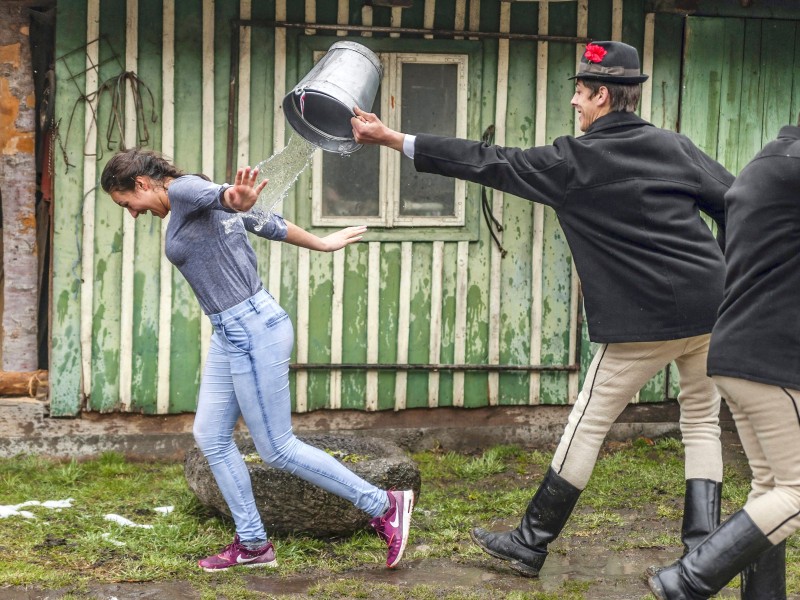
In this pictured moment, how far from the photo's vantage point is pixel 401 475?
580 cm

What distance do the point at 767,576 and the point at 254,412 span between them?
90.7 inches

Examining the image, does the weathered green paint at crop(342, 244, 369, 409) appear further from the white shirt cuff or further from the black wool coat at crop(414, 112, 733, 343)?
the black wool coat at crop(414, 112, 733, 343)

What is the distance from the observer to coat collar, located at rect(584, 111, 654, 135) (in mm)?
Result: 4844

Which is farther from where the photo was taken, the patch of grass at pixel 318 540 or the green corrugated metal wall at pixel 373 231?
the green corrugated metal wall at pixel 373 231

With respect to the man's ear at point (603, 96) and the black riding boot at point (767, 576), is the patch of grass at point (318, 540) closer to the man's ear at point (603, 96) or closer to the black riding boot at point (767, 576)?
the black riding boot at point (767, 576)

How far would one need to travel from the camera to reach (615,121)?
4848mm

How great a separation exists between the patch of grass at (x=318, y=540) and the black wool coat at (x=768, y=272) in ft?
4.92

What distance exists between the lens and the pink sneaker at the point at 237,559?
17.1ft

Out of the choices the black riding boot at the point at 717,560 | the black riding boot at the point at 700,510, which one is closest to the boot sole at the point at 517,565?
the black riding boot at the point at 700,510

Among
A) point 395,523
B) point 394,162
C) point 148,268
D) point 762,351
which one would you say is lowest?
point 395,523

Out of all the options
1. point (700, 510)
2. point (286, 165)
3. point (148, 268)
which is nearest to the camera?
point (700, 510)

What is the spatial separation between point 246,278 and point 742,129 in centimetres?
410

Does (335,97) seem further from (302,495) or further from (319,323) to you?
(319,323)

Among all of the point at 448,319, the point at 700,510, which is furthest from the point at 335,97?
the point at 448,319
